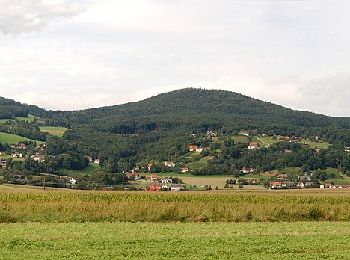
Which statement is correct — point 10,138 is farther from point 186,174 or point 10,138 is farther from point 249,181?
point 249,181

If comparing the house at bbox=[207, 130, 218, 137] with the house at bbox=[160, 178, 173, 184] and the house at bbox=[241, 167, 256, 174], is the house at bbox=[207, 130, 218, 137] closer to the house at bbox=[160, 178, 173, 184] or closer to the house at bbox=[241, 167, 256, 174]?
the house at bbox=[241, 167, 256, 174]

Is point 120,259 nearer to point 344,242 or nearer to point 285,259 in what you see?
point 285,259

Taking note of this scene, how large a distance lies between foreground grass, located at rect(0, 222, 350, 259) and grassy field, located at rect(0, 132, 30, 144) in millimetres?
129349

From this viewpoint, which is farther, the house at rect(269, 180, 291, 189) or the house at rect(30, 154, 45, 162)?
the house at rect(30, 154, 45, 162)

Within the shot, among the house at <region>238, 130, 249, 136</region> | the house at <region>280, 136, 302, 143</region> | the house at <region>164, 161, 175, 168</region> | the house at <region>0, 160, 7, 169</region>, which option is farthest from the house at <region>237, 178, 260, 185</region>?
the house at <region>238, 130, 249, 136</region>

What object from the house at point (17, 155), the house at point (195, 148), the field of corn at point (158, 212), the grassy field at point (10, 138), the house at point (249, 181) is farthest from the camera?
the house at point (195, 148)

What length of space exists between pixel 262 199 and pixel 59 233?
95.1ft

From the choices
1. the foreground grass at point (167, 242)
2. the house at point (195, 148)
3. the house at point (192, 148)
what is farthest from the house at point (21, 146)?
the foreground grass at point (167, 242)

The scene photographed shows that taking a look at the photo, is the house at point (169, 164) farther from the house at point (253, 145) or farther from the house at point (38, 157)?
the house at point (38, 157)

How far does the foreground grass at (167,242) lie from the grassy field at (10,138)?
129349mm

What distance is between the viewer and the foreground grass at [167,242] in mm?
20422

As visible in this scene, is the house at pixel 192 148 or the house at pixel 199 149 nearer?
the house at pixel 199 149

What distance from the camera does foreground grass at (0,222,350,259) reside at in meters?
20.4

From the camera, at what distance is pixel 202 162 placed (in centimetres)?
14975
